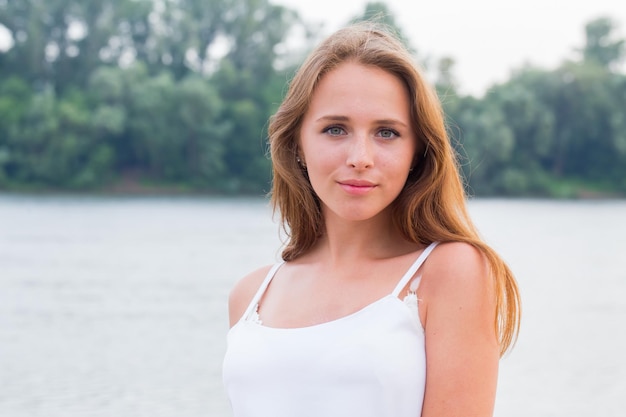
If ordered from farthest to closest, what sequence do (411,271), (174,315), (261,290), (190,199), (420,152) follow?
(190,199), (174,315), (261,290), (420,152), (411,271)

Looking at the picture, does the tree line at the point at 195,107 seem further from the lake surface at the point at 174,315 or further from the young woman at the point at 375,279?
the young woman at the point at 375,279

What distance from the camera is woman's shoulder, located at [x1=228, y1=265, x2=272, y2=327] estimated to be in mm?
2564

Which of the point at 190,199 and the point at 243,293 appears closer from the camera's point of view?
the point at 243,293

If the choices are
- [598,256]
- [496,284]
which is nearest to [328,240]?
[496,284]

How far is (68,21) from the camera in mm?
70688

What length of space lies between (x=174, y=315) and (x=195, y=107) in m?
42.7

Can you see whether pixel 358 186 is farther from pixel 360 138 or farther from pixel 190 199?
pixel 190 199

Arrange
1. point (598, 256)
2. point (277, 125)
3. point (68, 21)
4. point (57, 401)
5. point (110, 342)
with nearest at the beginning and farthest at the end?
point (277, 125) < point (57, 401) < point (110, 342) < point (598, 256) < point (68, 21)

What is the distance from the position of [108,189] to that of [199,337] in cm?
4546

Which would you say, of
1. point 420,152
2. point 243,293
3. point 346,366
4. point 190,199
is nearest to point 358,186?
point 420,152

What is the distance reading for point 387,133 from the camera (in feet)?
7.34

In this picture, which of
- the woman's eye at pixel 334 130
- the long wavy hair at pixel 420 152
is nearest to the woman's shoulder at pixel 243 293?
the long wavy hair at pixel 420 152

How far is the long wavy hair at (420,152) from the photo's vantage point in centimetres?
221

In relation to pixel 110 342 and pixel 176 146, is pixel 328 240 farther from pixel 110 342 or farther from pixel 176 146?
pixel 176 146
